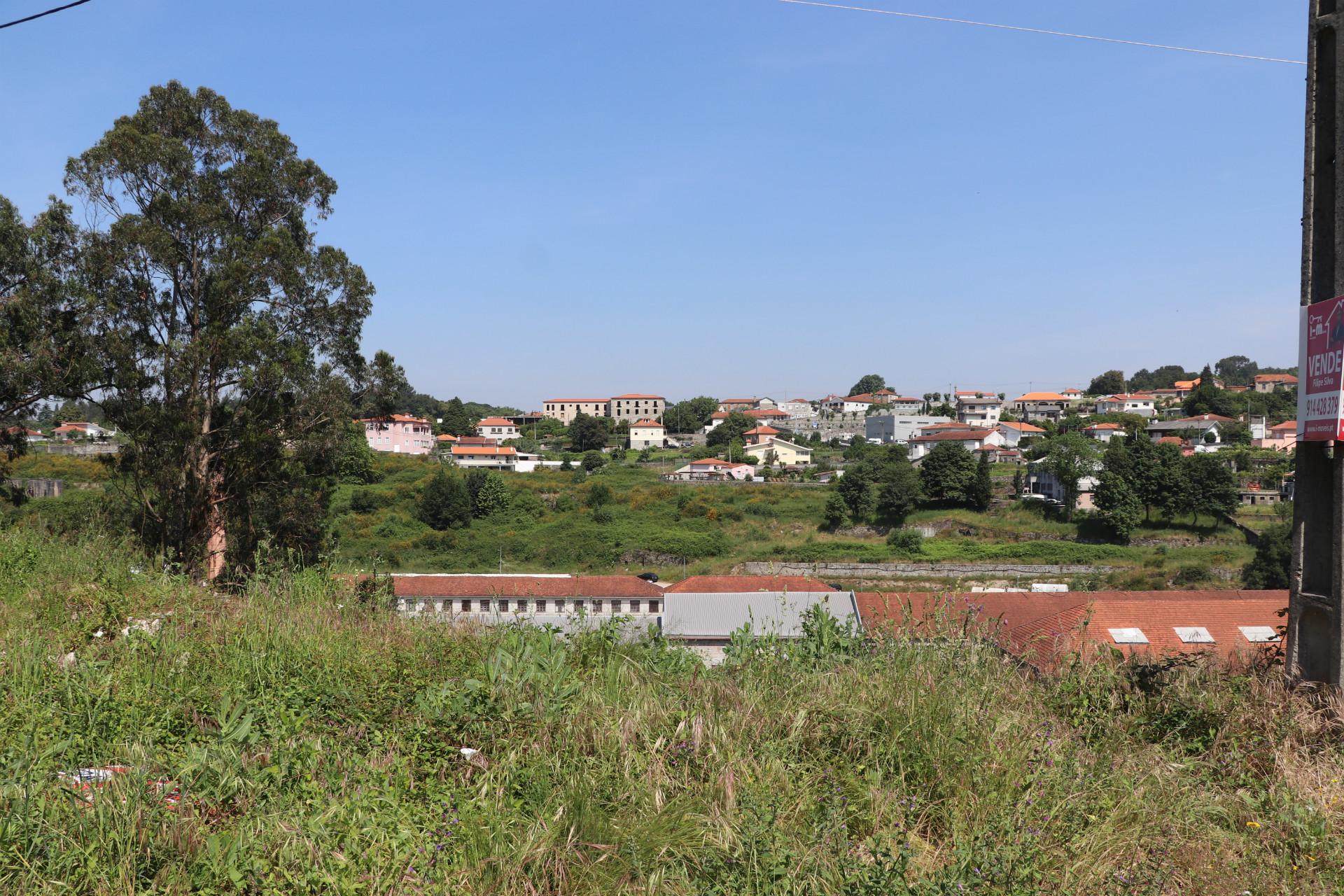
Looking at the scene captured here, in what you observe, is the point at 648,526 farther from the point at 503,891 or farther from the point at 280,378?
the point at 503,891

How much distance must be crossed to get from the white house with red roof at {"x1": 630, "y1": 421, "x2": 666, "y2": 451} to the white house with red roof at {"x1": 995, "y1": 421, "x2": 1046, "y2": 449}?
3180 centimetres

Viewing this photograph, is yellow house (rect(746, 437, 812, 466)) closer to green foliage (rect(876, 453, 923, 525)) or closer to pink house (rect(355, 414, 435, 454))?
green foliage (rect(876, 453, 923, 525))

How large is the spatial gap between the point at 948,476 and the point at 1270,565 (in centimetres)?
1908

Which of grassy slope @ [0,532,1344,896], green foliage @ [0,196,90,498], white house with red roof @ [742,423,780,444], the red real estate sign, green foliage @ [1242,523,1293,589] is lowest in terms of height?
green foliage @ [1242,523,1293,589]

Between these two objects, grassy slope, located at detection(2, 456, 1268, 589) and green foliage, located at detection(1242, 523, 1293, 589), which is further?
grassy slope, located at detection(2, 456, 1268, 589)

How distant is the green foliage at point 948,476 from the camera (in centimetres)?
4741

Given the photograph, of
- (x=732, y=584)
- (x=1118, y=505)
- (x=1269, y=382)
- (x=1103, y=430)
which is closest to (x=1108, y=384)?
(x=1269, y=382)

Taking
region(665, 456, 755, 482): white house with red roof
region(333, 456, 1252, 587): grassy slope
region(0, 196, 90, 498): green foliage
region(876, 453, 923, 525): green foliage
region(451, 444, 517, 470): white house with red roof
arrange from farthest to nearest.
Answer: region(451, 444, 517, 470): white house with red roof, region(665, 456, 755, 482): white house with red roof, region(876, 453, 923, 525): green foliage, region(333, 456, 1252, 587): grassy slope, region(0, 196, 90, 498): green foliage

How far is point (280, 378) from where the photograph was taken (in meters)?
11.7

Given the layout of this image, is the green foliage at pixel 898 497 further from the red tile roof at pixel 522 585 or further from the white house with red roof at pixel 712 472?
the red tile roof at pixel 522 585

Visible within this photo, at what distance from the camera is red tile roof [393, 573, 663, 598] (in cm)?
1431

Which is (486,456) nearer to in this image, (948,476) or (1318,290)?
(948,476)

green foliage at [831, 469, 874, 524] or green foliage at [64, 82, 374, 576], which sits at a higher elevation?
green foliage at [64, 82, 374, 576]

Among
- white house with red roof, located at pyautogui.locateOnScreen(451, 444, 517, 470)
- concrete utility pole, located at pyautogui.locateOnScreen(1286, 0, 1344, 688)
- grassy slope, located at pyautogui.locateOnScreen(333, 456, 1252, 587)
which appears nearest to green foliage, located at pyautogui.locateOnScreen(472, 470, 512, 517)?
grassy slope, located at pyautogui.locateOnScreen(333, 456, 1252, 587)
